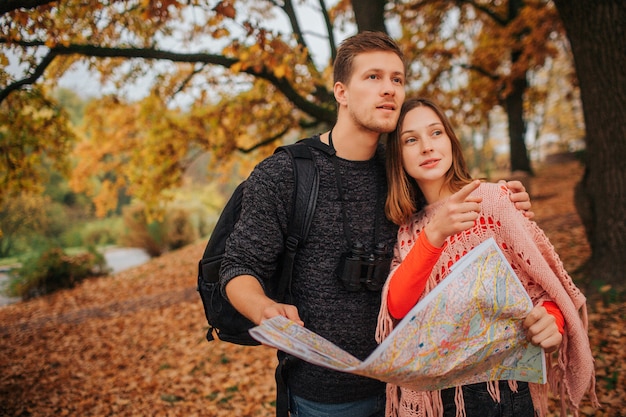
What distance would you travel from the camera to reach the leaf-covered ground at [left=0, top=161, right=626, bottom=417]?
399cm

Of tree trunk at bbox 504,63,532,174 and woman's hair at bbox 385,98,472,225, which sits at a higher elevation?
tree trunk at bbox 504,63,532,174

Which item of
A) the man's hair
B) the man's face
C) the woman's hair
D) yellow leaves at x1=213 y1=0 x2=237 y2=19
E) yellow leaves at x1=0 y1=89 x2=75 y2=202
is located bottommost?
the woman's hair

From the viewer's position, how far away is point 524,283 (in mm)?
1553

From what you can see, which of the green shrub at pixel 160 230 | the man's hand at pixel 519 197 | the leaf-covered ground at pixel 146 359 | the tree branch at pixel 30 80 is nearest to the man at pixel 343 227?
the man's hand at pixel 519 197

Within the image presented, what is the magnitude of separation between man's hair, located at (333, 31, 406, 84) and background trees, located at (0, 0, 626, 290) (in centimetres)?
233

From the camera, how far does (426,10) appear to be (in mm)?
8953

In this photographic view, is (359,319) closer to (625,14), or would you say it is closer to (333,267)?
(333,267)

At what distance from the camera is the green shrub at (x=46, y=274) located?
9.79m

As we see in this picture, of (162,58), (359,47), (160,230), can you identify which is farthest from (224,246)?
(160,230)

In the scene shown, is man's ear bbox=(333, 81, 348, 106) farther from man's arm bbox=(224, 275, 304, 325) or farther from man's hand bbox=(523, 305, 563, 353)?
man's hand bbox=(523, 305, 563, 353)

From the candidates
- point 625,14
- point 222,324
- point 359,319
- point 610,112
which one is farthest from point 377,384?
point 625,14

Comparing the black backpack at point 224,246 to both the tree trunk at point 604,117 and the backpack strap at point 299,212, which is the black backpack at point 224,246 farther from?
the tree trunk at point 604,117

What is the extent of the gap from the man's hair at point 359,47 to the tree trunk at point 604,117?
3.03 meters

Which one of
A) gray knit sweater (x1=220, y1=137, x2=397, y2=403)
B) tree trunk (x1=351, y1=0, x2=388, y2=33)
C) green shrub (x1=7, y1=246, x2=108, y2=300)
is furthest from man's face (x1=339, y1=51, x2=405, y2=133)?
green shrub (x1=7, y1=246, x2=108, y2=300)
